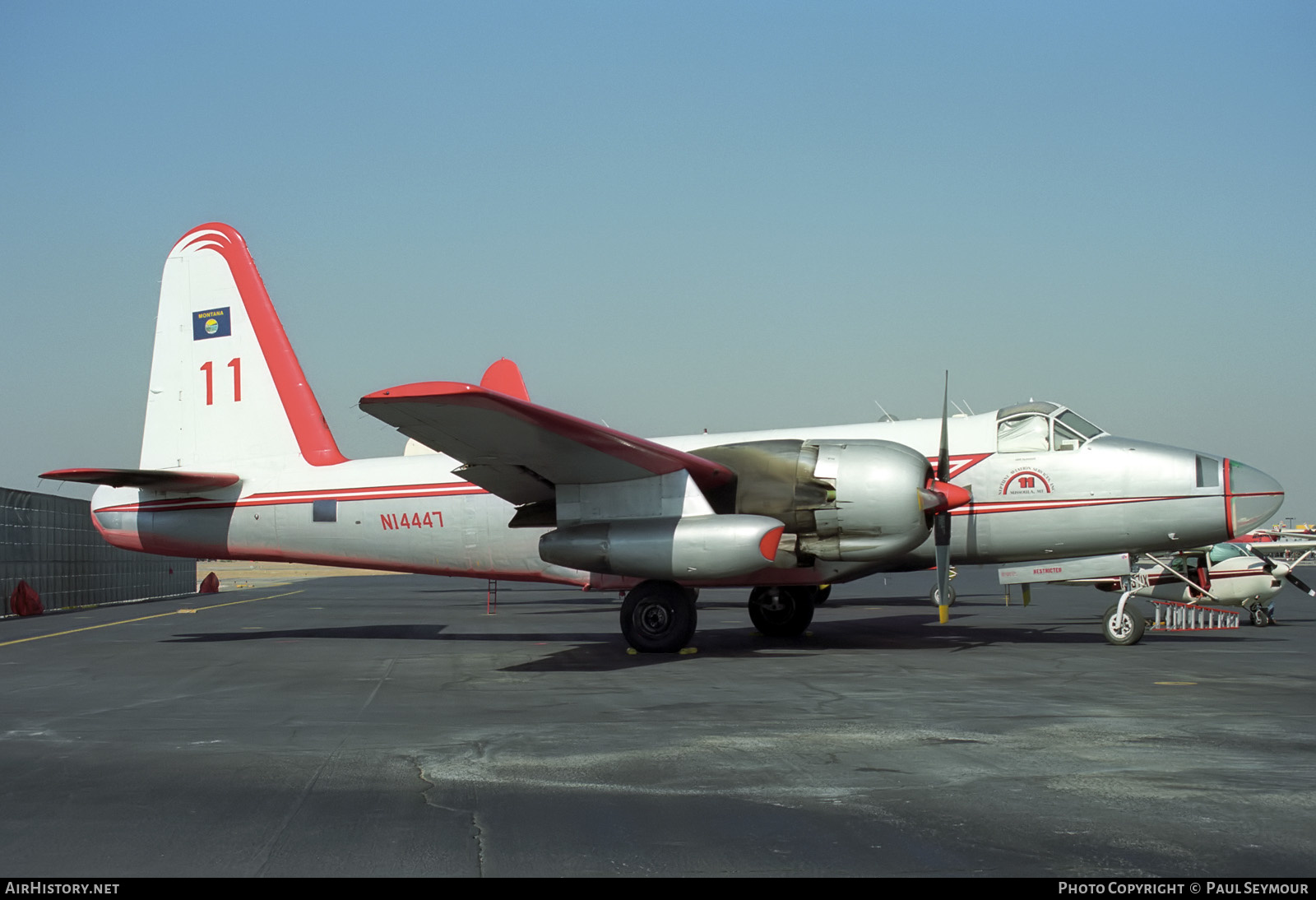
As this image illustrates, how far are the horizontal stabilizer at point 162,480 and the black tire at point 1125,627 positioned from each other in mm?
15194

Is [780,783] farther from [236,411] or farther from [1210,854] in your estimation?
[236,411]

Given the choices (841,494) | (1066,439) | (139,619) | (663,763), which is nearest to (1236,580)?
(1066,439)

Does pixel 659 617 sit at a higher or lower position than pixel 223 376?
lower

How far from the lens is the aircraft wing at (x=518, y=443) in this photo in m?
13.0

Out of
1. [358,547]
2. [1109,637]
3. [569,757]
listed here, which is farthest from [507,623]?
[569,757]

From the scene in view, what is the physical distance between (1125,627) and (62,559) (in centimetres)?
2932

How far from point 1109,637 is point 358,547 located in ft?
41.5

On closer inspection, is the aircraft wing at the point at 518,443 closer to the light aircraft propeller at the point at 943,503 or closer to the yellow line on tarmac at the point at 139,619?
the light aircraft propeller at the point at 943,503

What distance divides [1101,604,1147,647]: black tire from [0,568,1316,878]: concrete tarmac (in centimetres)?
83

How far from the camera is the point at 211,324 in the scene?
2038 centimetres

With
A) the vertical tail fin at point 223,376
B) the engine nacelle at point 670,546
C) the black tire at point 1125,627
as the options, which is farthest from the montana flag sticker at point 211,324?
the black tire at point 1125,627

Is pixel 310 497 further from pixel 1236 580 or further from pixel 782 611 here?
pixel 1236 580

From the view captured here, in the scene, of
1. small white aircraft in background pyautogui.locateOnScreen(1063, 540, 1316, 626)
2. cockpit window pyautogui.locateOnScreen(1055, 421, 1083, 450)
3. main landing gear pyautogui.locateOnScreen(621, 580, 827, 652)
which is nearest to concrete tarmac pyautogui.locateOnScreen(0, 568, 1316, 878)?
main landing gear pyautogui.locateOnScreen(621, 580, 827, 652)

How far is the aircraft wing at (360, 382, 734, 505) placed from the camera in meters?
13.0
